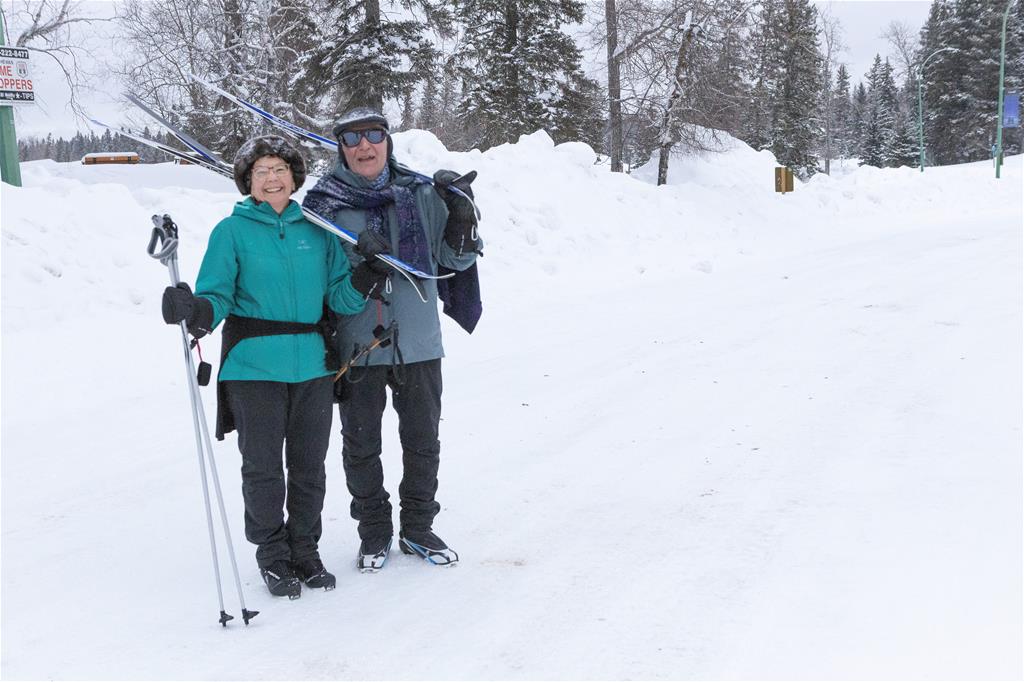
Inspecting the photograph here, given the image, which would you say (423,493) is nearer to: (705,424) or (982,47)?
(705,424)

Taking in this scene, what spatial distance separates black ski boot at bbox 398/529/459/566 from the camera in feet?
12.5

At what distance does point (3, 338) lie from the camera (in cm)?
705

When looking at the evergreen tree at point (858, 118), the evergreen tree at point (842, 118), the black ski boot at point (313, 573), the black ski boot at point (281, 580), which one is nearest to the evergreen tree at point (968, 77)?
the evergreen tree at point (858, 118)

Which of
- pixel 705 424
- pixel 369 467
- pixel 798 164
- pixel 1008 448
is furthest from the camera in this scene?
pixel 798 164

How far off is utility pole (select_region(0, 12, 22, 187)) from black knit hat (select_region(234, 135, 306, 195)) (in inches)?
307

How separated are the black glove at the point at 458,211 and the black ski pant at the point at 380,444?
0.55 meters

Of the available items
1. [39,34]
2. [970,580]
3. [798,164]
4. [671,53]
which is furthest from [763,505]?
[798,164]

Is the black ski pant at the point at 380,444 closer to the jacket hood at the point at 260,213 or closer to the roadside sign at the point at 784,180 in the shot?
the jacket hood at the point at 260,213

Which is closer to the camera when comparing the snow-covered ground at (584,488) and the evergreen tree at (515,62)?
the snow-covered ground at (584,488)

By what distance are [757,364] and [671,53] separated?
13.8m

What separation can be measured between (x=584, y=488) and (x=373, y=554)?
129cm

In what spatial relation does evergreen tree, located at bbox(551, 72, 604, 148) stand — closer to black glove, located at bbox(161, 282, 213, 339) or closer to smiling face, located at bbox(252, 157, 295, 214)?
smiling face, located at bbox(252, 157, 295, 214)

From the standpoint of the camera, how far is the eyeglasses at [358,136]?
3.62 meters

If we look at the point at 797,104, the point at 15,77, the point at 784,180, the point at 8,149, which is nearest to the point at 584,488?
the point at 15,77
